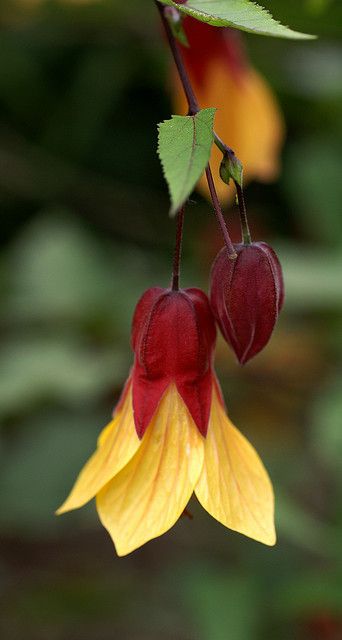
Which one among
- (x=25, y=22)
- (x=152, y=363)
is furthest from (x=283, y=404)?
(x=152, y=363)

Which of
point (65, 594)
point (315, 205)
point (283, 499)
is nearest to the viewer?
point (283, 499)

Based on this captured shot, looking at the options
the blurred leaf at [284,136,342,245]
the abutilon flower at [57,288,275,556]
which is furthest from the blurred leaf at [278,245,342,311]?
the abutilon flower at [57,288,275,556]

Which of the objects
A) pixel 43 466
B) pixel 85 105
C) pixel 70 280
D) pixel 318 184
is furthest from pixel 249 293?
pixel 85 105

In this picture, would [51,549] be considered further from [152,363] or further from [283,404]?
[152,363]

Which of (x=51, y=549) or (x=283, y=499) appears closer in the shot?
(x=283, y=499)

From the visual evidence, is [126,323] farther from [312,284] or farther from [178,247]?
[178,247]

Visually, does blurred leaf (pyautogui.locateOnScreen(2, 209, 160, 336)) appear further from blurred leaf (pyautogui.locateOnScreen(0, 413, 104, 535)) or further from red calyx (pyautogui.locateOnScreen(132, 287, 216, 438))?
A: red calyx (pyautogui.locateOnScreen(132, 287, 216, 438))

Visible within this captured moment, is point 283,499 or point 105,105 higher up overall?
point 105,105
